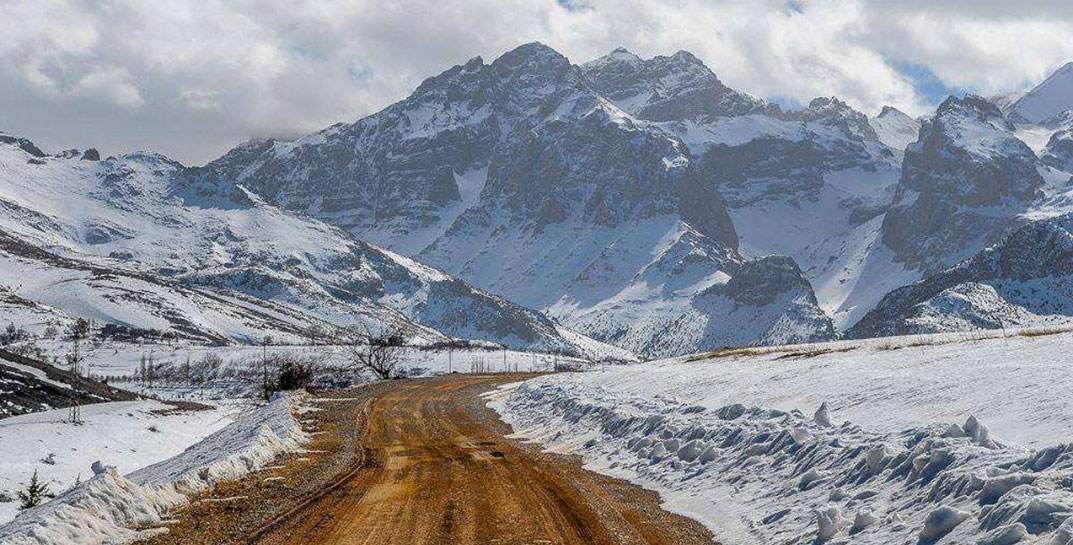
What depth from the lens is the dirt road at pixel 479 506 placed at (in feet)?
54.0

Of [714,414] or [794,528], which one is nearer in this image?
[794,528]

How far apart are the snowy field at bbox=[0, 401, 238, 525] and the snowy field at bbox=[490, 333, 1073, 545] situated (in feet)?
65.4

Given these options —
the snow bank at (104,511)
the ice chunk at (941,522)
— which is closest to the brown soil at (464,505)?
the snow bank at (104,511)

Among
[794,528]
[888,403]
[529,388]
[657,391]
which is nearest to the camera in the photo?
[794,528]

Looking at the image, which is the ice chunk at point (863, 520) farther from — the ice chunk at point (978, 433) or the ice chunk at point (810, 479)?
the ice chunk at point (810, 479)

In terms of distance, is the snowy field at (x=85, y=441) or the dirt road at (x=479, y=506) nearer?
the dirt road at (x=479, y=506)

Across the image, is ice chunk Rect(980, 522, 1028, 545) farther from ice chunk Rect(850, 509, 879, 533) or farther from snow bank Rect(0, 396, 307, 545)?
snow bank Rect(0, 396, 307, 545)

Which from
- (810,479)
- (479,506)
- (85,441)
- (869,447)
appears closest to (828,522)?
(810,479)

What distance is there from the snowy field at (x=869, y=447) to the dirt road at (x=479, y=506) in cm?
124

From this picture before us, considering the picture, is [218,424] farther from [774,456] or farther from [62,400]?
[774,456]

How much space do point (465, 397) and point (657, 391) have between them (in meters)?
22.4

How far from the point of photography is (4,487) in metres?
34.2

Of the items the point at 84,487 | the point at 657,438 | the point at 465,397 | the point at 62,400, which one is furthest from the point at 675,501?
the point at 62,400

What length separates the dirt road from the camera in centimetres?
1647
